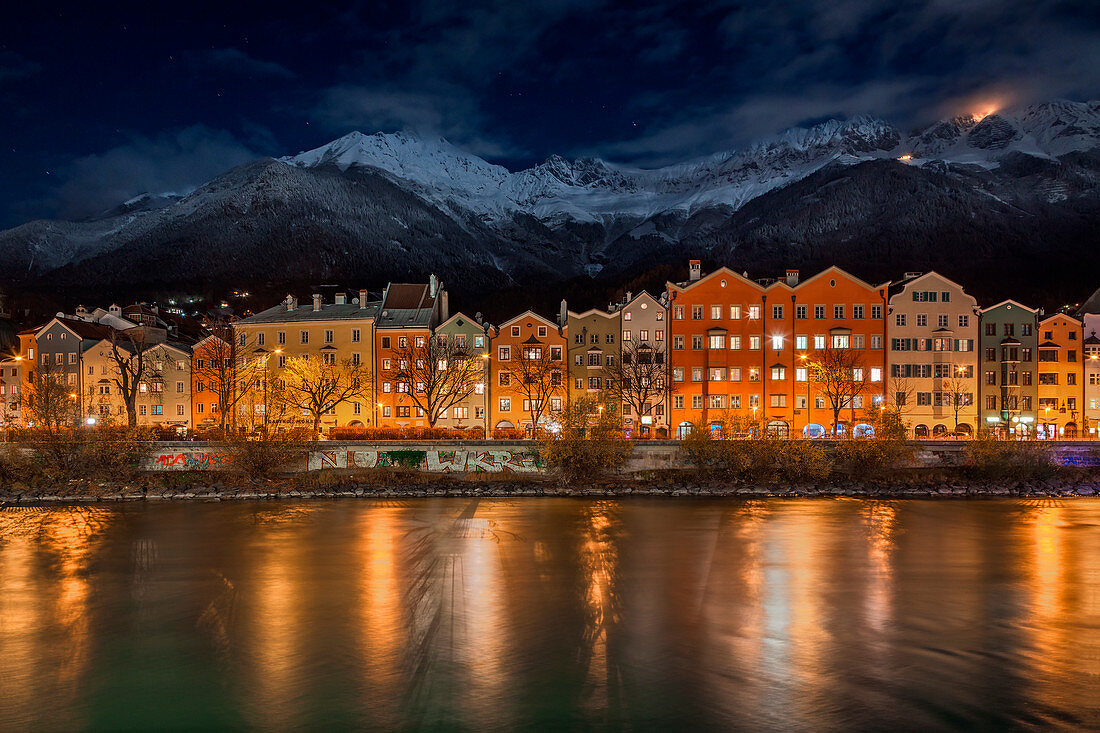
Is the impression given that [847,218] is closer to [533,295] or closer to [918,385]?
[533,295]

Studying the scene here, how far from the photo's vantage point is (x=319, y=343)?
189 ft

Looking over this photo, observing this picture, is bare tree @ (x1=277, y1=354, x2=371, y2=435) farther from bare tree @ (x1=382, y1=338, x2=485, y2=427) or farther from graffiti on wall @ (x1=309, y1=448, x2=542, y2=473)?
graffiti on wall @ (x1=309, y1=448, x2=542, y2=473)

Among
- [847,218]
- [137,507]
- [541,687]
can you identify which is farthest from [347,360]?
[847,218]

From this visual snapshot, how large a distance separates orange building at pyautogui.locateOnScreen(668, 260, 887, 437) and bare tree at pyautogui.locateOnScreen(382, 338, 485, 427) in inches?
611

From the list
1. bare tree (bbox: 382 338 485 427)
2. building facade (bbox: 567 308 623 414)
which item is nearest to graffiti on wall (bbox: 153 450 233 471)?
bare tree (bbox: 382 338 485 427)

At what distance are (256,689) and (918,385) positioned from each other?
5076 centimetres

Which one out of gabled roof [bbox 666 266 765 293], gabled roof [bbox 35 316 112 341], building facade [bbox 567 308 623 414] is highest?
gabled roof [bbox 666 266 765 293]

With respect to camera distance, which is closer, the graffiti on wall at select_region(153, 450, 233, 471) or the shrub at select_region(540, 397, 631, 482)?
the shrub at select_region(540, 397, 631, 482)

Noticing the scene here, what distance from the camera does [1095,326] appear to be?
5616 centimetres

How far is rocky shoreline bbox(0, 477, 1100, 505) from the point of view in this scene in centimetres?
4216

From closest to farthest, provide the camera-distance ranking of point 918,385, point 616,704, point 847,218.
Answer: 1. point 616,704
2. point 918,385
3. point 847,218

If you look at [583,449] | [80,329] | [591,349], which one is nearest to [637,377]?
[591,349]

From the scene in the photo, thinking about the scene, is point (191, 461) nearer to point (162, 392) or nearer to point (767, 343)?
point (162, 392)

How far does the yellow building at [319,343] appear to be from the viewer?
56.6m
